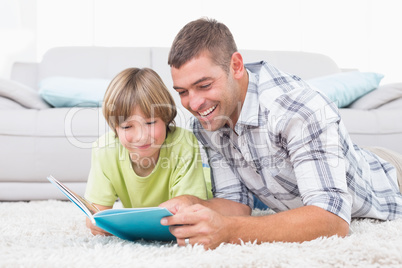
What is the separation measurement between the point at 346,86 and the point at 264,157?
4.44 ft

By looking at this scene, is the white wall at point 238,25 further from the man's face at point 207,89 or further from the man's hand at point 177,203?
the man's hand at point 177,203

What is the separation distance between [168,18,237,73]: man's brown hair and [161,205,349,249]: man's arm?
1.51ft

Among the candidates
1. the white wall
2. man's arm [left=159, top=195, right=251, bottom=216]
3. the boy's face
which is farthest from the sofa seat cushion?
the white wall

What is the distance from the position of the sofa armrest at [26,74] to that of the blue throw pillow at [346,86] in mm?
1849

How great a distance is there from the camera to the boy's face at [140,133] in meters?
1.22

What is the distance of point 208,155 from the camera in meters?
1.39

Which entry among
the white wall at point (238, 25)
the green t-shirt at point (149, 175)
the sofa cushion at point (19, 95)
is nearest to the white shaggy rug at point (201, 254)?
Result: the green t-shirt at point (149, 175)

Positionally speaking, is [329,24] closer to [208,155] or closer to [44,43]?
[44,43]

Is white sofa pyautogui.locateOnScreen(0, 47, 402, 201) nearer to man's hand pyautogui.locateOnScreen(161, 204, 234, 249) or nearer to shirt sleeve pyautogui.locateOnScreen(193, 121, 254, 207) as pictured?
shirt sleeve pyautogui.locateOnScreen(193, 121, 254, 207)

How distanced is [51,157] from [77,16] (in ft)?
6.87

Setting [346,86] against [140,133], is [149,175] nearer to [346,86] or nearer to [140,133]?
[140,133]

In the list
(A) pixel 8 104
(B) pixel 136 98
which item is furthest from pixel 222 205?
(A) pixel 8 104

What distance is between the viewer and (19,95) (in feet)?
6.90

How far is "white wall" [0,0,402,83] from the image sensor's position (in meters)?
3.55
